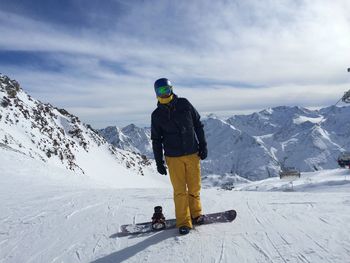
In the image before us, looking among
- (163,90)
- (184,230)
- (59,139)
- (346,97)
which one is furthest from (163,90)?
(59,139)

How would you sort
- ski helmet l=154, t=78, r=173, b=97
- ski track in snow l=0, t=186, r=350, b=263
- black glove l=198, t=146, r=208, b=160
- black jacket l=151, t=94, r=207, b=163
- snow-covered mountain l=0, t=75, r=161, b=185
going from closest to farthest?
1. ski track in snow l=0, t=186, r=350, b=263
2. ski helmet l=154, t=78, r=173, b=97
3. black jacket l=151, t=94, r=207, b=163
4. black glove l=198, t=146, r=208, b=160
5. snow-covered mountain l=0, t=75, r=161, b=185

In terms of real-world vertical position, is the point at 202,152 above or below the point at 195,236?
above

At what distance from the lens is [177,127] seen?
24.2 ft

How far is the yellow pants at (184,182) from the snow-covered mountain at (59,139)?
111 ft

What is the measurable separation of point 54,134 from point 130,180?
13437 mm

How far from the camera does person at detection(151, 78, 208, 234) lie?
7.23m

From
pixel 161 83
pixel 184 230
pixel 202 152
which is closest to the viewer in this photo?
pixel 184 230

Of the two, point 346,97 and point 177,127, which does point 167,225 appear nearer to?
point 177,127

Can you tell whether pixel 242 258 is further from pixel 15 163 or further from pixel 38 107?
pixel 38 107

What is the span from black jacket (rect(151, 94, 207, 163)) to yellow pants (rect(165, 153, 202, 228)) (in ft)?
0.44

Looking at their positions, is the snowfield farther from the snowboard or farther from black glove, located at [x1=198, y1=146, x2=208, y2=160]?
black glove, located at [x1=198, y1=146, x2=208, y2=160]

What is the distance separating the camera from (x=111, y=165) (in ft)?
224

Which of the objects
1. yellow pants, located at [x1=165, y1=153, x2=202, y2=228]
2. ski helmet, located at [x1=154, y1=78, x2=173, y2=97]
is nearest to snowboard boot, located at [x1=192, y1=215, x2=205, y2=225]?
yellow pants, located at [x1=165, y1=153, x2=202, y2=228]

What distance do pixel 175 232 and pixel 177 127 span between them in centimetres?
183
